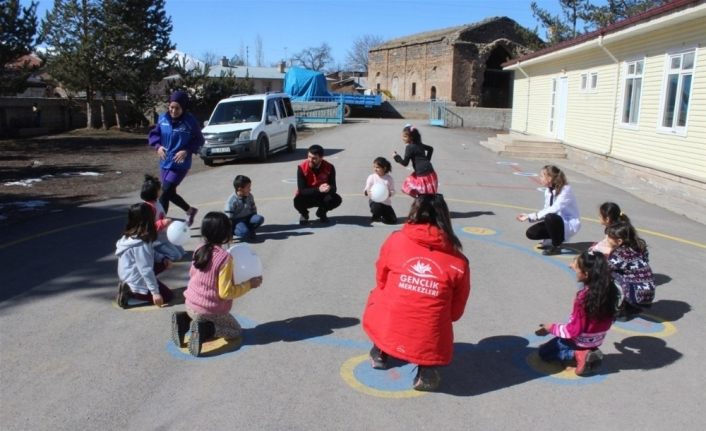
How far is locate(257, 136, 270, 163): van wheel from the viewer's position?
17188 millimetres

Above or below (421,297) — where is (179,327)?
below

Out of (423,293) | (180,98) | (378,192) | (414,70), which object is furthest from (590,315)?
(414,70)

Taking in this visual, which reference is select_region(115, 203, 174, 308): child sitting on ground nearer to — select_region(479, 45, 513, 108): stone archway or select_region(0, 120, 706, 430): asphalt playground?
select_region(0, 120, 706, 430): asphalt playground

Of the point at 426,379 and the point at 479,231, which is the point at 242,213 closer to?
the point at 479,231

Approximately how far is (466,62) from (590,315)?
168 feet

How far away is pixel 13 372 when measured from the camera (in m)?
3.95

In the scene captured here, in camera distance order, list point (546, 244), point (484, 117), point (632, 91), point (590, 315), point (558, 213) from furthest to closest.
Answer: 1. point (484, 117)
2. point (632, 91)
3. point (546, 244)
4. point (558, 213)
5. point (590, 315)

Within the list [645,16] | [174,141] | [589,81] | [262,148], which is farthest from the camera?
[589,81]

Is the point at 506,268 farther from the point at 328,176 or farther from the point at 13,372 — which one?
the point at 13,372

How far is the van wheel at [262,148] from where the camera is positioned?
17.2 metres

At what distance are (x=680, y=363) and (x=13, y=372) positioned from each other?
4.83m

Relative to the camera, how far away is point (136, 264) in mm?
5137

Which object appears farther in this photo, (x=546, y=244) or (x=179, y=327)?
(x=546, y=244)

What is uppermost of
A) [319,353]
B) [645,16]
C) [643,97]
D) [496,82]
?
[645,16]
